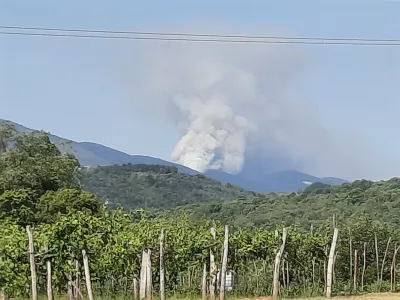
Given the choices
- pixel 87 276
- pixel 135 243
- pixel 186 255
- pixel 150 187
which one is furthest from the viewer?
pixel 150 187

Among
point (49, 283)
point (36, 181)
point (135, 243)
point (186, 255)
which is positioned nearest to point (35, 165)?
point (36, 181)

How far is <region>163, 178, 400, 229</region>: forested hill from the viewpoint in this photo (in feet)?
114

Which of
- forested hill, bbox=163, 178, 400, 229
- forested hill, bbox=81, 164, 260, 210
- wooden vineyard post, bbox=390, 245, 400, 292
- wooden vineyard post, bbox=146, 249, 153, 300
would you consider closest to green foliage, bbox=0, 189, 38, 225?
forested hill, bbox=163, 178, 400, 229

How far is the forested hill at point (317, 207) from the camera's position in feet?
114

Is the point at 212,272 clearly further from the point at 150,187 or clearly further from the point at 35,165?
the point at 150,187

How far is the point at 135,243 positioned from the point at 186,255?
2.27 m

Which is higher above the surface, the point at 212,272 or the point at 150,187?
the point at 150,187

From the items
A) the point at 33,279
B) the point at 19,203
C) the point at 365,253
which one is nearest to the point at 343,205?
the point at 365,253

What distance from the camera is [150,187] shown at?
67.7 m

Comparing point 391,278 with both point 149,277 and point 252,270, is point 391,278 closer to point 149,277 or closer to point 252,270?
point 252,270

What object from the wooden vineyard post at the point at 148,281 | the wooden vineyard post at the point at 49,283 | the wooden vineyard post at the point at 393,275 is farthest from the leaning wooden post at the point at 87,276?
the wooden vineyard post at the point at 393,275

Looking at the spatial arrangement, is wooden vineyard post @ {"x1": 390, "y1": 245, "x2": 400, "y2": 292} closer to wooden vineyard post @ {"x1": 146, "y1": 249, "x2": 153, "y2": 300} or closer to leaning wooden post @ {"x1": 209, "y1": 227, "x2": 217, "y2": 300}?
leaning wooden post @ {"x1": 209, "y1": 227, "x2": 217, "y2": 300}

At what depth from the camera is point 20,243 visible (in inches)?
569

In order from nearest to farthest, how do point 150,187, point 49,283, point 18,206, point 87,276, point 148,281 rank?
point 49,283 < point 87,276 < point 148,281 < point 18,206 < point 150,187
